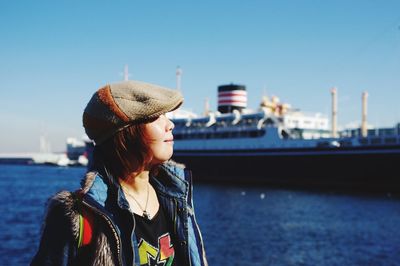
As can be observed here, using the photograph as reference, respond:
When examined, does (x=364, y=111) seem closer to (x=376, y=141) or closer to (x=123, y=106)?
(x=376, y=141)

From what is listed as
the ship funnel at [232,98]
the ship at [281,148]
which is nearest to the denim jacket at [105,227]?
the ship at [281,148]

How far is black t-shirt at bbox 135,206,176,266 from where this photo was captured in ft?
6.21

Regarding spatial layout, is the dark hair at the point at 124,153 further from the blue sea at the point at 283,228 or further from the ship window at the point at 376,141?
the ship window at the point at 376,141

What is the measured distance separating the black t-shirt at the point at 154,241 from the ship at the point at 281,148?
32.1 meters

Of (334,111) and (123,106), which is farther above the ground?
(334,111)

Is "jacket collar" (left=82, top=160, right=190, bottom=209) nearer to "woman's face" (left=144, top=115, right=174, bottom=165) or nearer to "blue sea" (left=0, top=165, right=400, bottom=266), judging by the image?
"woman's face" (left=144, top=115, right=174, bottom=165)

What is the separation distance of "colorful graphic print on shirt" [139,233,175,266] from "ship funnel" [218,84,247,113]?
47.2m

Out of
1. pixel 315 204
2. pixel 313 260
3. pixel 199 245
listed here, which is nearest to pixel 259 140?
pixel 315 204

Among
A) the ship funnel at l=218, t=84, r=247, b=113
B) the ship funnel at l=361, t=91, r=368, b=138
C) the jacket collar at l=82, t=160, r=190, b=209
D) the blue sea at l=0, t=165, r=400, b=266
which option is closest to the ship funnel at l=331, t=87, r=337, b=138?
the ship funnel at l=361, t=91, r=368, b=138

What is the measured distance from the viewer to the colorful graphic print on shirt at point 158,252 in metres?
1.89

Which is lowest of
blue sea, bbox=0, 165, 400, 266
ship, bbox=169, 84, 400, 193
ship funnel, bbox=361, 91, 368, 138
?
blue sea, bbox=0, 165, 400, 266

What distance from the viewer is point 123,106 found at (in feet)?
6.07

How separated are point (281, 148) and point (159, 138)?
3682cm

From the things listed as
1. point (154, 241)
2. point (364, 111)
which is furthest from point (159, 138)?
point (364, 111)
